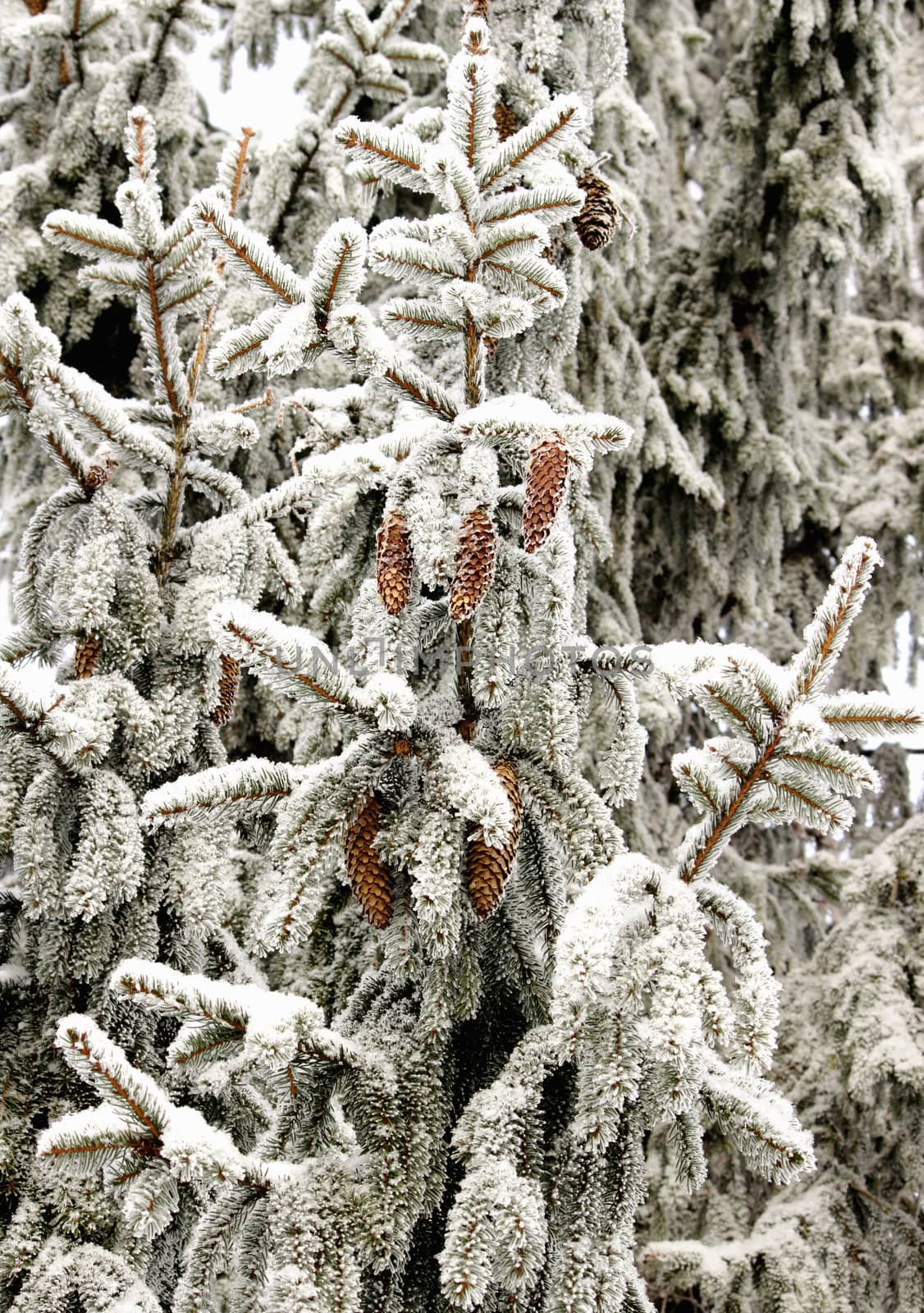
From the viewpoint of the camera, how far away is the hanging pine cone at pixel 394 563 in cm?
136

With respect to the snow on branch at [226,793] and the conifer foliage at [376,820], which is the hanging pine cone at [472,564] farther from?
the snow on branch at [226,793]

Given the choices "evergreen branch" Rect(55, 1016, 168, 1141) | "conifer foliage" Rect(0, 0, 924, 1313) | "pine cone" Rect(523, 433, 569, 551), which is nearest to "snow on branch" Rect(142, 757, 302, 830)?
"conifer foliage" Rect(0, 0, 924, 1313)

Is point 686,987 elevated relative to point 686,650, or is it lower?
lower

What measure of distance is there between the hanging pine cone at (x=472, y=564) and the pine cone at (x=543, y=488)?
0.18ft

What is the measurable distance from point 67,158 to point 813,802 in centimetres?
295

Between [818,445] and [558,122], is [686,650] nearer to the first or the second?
[558,122]

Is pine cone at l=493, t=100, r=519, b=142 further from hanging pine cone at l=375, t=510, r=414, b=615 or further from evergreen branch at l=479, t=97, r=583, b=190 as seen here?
hanging pine cone at l=375, t=510, r=414, b=615

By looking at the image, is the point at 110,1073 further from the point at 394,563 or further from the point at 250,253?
the point at 250,253

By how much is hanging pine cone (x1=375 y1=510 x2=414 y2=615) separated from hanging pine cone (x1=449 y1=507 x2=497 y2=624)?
0.23ft

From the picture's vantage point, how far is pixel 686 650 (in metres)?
1.47

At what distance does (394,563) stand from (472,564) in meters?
0.11

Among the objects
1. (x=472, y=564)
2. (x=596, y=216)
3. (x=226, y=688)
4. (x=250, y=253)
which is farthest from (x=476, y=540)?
(x=596, y=216)

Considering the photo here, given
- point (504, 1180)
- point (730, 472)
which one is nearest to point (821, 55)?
point (730, 472)

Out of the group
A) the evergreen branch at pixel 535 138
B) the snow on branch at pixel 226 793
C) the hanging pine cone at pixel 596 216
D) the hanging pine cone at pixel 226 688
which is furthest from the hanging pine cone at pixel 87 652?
the hanging pine cone at pixel 596 216
